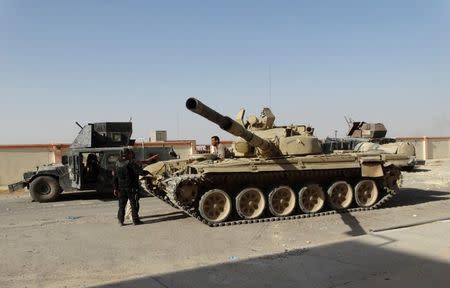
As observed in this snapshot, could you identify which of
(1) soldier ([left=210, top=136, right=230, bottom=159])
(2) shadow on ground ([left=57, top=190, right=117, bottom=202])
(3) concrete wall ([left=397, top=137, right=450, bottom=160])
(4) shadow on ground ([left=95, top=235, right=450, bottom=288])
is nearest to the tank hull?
(1) soldier ([left=210, top=136, right=230, bottom=159])

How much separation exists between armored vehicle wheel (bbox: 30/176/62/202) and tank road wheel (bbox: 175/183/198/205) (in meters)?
6.54

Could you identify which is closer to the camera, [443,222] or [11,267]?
[11,267]

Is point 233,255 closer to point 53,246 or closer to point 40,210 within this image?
point 53,246

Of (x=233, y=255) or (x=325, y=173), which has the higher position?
(x=325, y=173)

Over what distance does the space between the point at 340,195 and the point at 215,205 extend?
3.31 meters

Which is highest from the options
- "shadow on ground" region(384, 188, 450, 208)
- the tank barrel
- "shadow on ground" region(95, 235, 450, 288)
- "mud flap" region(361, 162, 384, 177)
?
the tank barrel

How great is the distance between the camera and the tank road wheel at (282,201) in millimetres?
11066

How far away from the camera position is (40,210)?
13.3m

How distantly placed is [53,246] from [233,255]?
3170 millimetres

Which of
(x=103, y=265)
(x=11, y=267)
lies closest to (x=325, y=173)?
(x=103, y=265)

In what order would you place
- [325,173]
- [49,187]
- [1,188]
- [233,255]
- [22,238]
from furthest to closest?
[1,188], [49,187], [325,173], [22,238], [233,255]

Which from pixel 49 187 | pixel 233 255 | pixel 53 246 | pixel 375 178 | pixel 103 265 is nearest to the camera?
pixel 103 265

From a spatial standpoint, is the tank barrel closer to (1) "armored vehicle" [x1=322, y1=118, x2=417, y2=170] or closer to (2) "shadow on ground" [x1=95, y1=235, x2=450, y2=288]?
(2) "shadow on ground" [x1=95, y1=235, x2=450, y2=288]

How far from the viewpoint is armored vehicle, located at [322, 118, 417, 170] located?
77.4 feet
